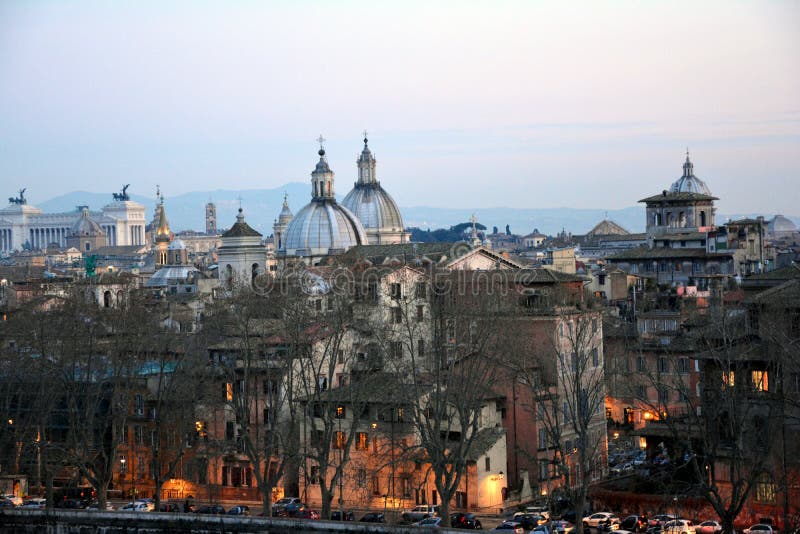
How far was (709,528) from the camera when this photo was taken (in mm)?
38938

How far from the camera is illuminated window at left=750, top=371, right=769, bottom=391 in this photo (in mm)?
41562

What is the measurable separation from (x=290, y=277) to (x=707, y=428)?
2819 cm

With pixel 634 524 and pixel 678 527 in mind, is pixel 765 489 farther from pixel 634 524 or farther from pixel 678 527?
pixel 634 524

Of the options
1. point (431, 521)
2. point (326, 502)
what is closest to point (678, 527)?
point (431, 521)

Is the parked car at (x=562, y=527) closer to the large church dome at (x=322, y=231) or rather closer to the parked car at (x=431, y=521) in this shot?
the parked car at (x=431, y=521)

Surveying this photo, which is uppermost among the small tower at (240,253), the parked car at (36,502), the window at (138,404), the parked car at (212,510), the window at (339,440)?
the small tower at (240,253)

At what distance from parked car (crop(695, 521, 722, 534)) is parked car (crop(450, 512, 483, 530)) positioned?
5.61 m

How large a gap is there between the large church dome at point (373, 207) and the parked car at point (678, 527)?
8308cm

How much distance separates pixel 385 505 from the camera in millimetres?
44625

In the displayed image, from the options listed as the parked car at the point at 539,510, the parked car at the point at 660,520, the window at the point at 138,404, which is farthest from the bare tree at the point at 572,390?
the window at the point at 138,404

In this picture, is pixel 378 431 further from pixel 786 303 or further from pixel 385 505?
pixel 786 303

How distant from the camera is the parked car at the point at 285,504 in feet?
144

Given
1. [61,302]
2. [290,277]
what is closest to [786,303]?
[290,277]

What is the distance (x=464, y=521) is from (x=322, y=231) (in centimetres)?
6581
